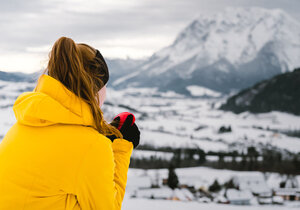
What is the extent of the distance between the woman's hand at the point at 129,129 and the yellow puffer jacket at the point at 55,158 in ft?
0.76

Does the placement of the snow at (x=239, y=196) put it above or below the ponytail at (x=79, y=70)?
below

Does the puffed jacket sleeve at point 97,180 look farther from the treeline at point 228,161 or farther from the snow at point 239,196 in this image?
the treeline at point 228,161

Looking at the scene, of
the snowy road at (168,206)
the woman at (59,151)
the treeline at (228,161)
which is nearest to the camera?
the woman at (59,151)

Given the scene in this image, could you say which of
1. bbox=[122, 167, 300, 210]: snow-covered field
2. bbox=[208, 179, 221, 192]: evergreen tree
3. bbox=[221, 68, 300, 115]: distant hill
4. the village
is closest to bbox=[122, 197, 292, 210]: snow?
bbox=[122, 167, 300, 210]: snow-covered field

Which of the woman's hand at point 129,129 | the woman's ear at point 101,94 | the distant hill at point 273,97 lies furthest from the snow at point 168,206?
the distant hill at point 273,97

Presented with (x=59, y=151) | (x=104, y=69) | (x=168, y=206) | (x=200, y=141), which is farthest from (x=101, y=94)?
(x=200, y=141)

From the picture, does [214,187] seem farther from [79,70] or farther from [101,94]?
[79,70]

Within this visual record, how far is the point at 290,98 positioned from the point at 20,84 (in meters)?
91.9

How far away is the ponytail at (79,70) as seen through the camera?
122 centimetres

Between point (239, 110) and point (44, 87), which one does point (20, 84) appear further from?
point (44, 87)

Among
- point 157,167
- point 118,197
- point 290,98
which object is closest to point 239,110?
point 290,98

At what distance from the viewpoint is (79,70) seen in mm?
1230

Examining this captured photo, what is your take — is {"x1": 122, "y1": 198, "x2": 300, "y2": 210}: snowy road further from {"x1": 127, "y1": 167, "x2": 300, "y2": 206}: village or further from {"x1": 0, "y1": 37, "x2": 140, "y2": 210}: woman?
{"x1": 127, "y1": 167, "x2": 300, "y2": 206}: village

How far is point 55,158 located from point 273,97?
12101 cm
